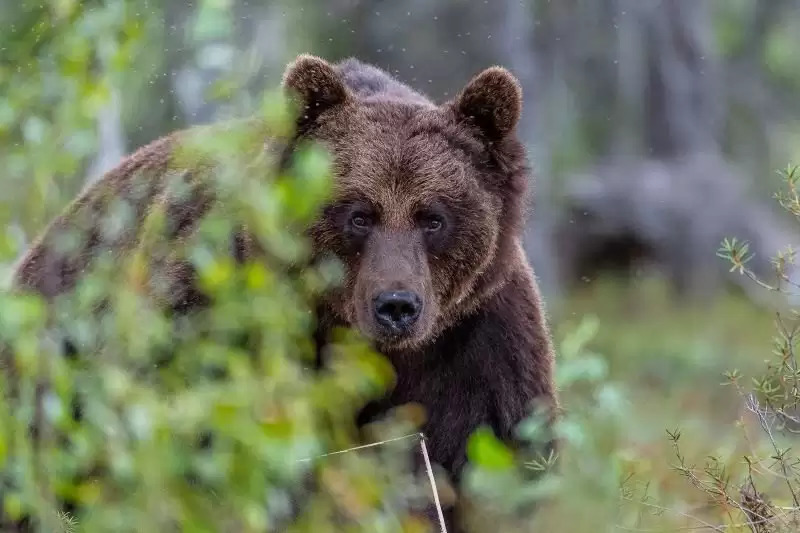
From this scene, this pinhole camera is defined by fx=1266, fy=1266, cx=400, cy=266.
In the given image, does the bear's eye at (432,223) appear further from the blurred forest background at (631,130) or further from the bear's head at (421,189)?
the blurred forest background at (631,130)

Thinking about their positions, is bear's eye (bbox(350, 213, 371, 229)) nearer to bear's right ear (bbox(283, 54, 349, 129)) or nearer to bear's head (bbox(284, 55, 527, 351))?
bear's head (bbox(284, 55, 527, 351))

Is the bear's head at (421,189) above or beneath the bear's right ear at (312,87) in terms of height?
beneath

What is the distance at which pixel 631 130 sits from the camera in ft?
56.2

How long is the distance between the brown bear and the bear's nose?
4.5 inches

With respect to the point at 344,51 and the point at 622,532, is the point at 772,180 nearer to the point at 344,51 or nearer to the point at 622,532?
the point at 344,51

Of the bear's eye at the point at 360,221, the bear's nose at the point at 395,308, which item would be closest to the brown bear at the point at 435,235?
the bear's eye at the point at 360,221

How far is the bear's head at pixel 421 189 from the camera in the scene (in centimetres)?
471

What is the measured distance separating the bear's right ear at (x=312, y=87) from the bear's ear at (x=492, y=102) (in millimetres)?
480

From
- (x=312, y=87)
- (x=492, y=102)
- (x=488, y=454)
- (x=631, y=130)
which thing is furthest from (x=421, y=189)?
(x=631, y=130)

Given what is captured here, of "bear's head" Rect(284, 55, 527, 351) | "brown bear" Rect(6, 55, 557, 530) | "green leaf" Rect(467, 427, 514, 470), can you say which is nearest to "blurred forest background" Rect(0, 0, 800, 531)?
"brown bear" Rect(6, 55, 557, 530)

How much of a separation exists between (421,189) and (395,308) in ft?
1.91

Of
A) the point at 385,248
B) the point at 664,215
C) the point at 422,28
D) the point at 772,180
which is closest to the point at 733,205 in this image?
the point at 664,215

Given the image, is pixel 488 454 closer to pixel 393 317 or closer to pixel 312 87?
pixel 393 317

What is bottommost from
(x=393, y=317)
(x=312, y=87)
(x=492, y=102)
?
(x=393, y=317)
